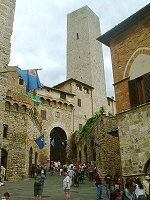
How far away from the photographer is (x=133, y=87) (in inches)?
513

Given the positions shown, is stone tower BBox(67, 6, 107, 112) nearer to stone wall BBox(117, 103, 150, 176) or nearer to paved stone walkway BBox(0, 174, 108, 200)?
paved stone walkway BBox(0, 174, 108, 200)

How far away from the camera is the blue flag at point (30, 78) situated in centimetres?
1190

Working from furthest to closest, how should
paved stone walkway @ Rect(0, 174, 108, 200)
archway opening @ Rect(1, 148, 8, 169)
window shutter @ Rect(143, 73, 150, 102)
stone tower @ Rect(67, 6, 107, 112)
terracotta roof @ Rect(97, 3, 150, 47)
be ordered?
stone tower @ Rect(67, 6, 107, 112) → archway opening @ Rect(1, 148, 8, 169) → terracotta roof @ Rect(97, 3, 150, 47) → paved stone walkway @ Rect(0, 174, 108, 200) → window shutter @ Rect(143, 73, 150, 102)

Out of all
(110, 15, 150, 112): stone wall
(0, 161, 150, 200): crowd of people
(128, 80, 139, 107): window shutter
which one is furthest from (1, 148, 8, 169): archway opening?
(128, 80, 139, 107): window shutter

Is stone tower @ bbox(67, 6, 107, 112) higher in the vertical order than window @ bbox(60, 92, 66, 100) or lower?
higher

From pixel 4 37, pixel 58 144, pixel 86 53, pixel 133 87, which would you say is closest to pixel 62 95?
pixel 58 144

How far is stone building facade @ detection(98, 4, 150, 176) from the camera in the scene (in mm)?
11734

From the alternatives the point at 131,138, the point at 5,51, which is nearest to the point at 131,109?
the point at 131,138

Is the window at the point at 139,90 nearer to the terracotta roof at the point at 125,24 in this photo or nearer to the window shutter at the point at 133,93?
the window shutter at the point at 133,93

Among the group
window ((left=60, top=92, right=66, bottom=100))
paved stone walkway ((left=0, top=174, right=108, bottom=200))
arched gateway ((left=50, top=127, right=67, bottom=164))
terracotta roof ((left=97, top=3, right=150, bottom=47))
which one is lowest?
paved stone walkway ((left=0, top=174, right=108, bottom=200))

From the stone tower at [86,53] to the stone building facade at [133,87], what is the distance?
2862 cm

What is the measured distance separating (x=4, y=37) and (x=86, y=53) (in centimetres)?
3531

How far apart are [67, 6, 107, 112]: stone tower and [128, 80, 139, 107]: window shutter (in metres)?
29.5

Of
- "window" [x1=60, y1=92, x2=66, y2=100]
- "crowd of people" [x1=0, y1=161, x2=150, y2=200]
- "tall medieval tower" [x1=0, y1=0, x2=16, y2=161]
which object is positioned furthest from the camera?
"window" [x1=60, y1=92, x2=66, y2=100]
